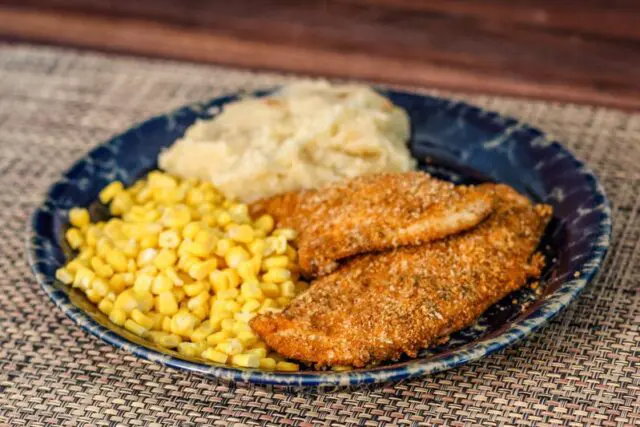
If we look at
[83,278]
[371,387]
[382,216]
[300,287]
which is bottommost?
[371,387]

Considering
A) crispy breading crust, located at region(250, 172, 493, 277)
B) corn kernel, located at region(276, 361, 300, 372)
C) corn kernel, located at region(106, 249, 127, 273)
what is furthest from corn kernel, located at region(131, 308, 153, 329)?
crispy breading crust, located at region(250, 172, 493, 277)

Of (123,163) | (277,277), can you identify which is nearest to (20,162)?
(123,163)

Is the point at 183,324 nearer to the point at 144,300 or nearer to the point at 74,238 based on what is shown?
the point at 144,300

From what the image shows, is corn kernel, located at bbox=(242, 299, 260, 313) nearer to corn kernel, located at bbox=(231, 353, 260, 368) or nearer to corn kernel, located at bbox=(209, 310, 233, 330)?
corn kernel, located at bbox=(209, 310, 233, 330)

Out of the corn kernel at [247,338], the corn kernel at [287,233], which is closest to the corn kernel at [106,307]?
the corn kernel at [247,338]

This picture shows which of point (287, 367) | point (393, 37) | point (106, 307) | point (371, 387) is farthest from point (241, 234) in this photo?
point (393, 37)
